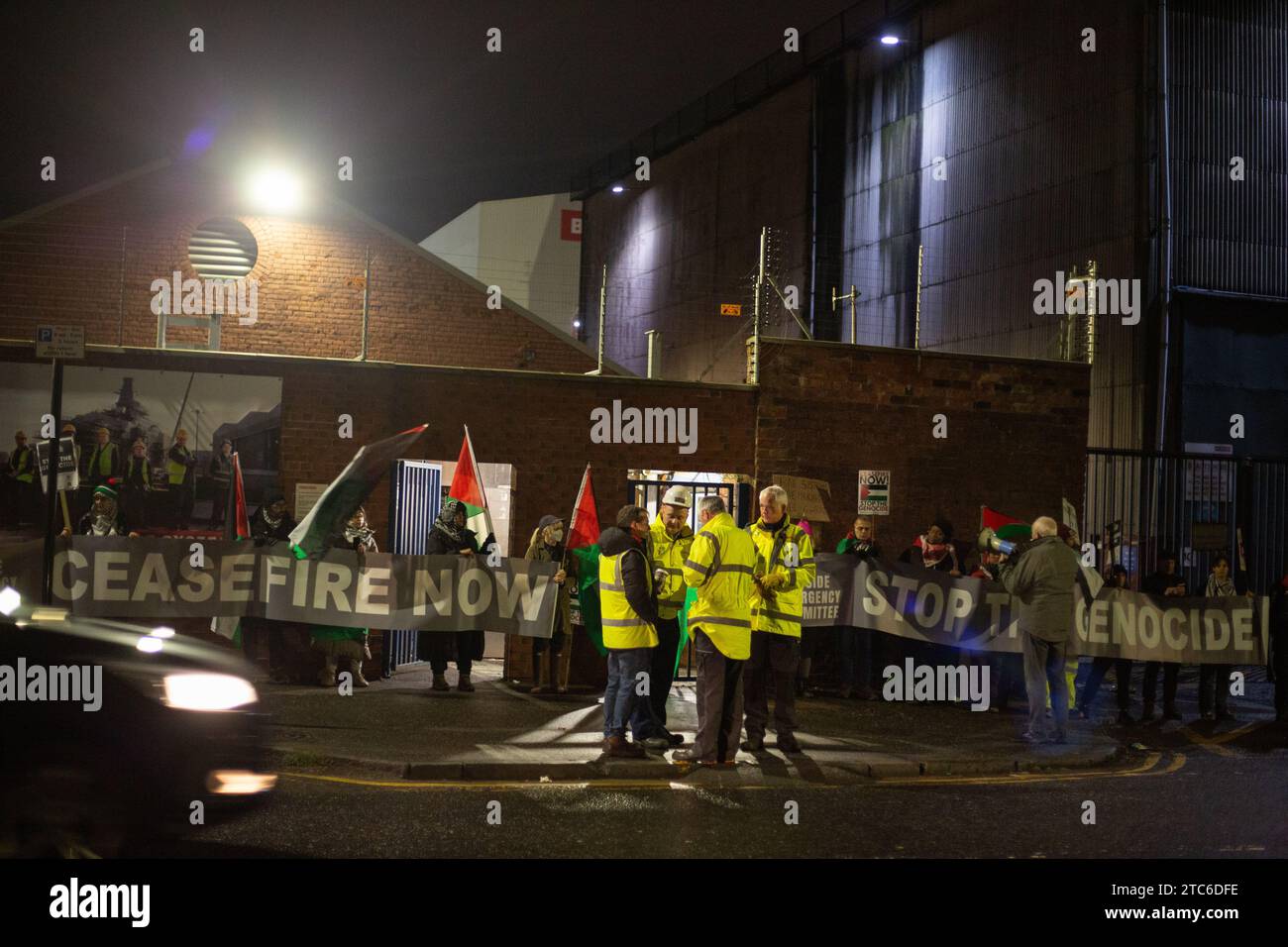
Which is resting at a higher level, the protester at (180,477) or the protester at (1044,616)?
the protester at (180,477)

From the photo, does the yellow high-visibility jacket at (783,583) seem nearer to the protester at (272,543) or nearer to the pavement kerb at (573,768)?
the pavement kerb at (573,768)

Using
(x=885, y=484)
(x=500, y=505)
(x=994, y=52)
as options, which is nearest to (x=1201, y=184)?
(x=994, y=52)

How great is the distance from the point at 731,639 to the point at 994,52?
21.5 m

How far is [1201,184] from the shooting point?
23.9m

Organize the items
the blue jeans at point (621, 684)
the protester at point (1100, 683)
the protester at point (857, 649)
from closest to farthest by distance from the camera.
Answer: the blue jeans at point (621, 684) → the protester at point (1100, 683) → the protester at point (857, 649)

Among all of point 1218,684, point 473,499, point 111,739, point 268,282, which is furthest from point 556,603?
point 268,282

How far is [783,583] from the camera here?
11.3 m

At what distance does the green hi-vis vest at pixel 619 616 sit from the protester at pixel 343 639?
4.11 metres

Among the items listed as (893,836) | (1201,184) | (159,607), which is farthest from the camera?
(1201,184)

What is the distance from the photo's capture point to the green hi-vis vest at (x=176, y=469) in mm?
14703

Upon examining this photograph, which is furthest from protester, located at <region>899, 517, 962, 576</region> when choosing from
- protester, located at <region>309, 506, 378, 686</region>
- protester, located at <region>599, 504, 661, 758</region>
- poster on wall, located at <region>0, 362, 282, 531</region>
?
Answer: poster on wall, located at <region>0, 362, 282, 531</region>

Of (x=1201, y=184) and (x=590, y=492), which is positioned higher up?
(x=1201, y=184)

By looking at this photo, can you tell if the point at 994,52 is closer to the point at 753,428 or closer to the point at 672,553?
the point at 753,428

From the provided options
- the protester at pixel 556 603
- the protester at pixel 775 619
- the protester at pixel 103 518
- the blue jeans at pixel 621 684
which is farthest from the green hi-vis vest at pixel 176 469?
the protester at pixel 775 619
